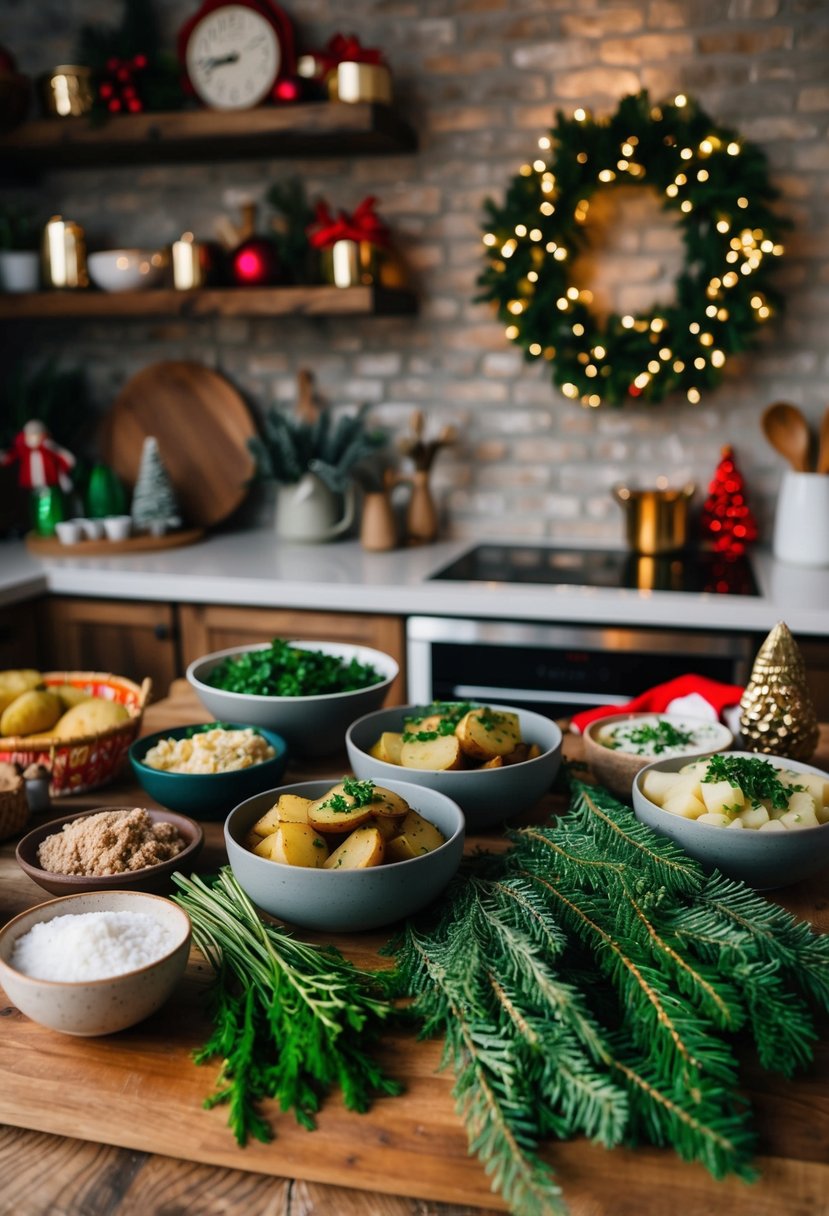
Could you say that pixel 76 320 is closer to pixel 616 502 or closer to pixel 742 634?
pixel 616 502

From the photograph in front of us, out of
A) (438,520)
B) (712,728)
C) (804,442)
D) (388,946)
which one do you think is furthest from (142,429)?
(388,946)

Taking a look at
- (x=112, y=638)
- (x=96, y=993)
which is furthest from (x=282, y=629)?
(x=96, y=993)

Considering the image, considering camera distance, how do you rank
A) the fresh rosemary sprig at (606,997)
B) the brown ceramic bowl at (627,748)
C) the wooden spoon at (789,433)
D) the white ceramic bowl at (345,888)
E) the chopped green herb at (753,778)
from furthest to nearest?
the wooden spoon at (789,433)
the brown ceramic bowl at (627,748)
the chopped green herb at (753,778)
the white ceramic bowl at (345,888)
the fresh rosemary sprig at (606,997)

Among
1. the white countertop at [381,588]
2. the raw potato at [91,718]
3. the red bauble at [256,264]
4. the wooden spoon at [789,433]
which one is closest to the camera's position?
the raw potato at [91,718]

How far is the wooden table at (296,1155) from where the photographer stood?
72 centimetres

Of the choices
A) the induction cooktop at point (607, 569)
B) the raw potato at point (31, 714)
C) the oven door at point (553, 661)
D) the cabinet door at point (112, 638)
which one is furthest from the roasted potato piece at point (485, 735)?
the cabinet door at point (112, 638)

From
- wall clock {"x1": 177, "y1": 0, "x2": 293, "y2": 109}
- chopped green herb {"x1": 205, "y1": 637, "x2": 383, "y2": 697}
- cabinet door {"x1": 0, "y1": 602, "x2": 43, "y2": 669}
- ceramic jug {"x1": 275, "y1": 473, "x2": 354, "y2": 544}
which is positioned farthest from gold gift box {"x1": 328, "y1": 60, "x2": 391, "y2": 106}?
chopped green herb {"x1": 205, "y1": 637, "x2": 383, "y2": 697}

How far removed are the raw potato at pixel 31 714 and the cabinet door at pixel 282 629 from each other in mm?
1282

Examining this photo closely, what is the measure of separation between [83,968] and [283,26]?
2.90 metres

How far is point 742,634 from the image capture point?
7.87ft

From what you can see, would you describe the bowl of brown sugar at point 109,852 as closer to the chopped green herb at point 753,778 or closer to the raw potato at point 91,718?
the raw potato at point 91,718

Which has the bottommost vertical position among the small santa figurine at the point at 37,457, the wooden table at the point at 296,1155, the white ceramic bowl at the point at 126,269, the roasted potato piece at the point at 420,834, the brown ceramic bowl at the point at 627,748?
the wooden table at the point at 296,1155

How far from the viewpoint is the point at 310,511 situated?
317cm

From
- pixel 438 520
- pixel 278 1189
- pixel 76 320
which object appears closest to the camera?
pixel 278 1189
